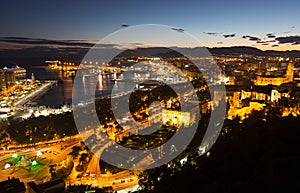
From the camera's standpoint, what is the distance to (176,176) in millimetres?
3105

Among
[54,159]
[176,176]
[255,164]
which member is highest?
[255,164]

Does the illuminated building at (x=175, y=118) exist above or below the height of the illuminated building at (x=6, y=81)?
below

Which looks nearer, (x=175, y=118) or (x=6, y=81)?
(x=175, y=118)

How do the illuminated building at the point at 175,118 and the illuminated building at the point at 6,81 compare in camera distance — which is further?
the illuminated building at the point at 6,81

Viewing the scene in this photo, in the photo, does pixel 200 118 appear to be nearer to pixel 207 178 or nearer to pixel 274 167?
pixel 207 178

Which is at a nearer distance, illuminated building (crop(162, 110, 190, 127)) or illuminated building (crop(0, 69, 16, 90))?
illuminated building (crop(162, 110, 190, 127))

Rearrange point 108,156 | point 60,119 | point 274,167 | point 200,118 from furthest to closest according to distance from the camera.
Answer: point 60,119, point 200,118, point 108,156, point 274,167

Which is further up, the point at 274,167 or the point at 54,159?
the point at 274,167

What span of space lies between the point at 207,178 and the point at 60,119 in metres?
5.48

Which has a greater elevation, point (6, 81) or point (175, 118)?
point (6, 81)

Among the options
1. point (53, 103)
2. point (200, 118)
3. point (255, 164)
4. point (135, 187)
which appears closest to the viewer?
point (255, 164)

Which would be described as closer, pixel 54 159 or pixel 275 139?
pixel 275 139

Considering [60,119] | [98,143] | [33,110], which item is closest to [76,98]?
[33,110]

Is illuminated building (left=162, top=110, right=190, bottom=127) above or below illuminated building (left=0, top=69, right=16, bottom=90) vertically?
below
